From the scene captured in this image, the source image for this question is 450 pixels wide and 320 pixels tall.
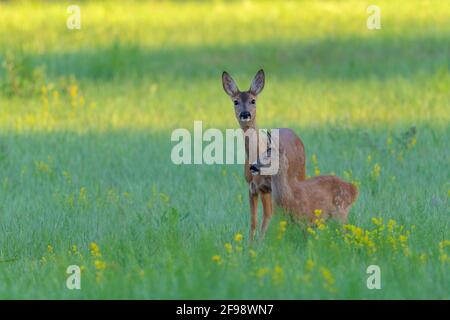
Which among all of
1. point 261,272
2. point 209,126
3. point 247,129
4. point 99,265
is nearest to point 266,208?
point 247,129

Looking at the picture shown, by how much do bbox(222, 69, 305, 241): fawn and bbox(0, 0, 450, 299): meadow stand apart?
266 millimetres

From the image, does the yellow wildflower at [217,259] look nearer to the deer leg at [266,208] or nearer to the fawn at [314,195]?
the fawn at [314,195]

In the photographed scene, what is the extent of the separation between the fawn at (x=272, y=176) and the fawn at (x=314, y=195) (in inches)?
0.7

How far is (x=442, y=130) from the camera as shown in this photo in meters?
13.7

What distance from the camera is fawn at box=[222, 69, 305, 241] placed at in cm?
884

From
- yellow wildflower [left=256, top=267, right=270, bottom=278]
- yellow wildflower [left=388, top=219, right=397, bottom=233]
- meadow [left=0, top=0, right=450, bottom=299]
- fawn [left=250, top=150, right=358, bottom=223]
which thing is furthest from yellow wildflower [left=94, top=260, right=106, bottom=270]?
yellow wildflower [left=388, top=219, right=397, bottom=233]

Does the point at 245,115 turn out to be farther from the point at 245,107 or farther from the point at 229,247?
the point at 229,247

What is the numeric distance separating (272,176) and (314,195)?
0.39 meters

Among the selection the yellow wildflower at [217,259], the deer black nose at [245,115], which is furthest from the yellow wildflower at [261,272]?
the deer black nose at [245,115]

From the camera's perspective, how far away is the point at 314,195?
9.00 m

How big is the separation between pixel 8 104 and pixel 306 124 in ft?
13.6
